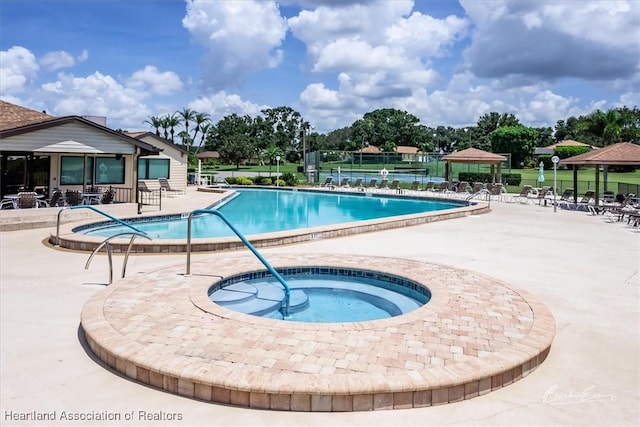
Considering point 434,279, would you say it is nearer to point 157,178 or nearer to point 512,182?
point 157,178

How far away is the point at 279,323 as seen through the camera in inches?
190

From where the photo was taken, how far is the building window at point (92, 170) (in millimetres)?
17500

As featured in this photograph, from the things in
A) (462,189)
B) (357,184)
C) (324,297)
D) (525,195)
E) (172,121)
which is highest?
(172,121)

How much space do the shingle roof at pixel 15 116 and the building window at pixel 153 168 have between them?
589 cm

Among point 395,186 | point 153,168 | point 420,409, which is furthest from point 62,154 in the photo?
point 395,186

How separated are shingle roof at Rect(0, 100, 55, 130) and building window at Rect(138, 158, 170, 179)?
5.89 metres

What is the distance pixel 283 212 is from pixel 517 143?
158 ft

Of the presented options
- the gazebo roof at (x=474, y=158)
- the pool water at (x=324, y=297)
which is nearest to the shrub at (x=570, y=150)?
the gazebo roof at (x=474, y=158)

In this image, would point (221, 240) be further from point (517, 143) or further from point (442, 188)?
point (517, 143)

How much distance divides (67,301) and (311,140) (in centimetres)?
7395

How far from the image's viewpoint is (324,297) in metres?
7.01

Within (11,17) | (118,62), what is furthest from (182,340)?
(118,62)

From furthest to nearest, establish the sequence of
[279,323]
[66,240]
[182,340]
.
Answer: [66,240] < [279,323] < [182,340]

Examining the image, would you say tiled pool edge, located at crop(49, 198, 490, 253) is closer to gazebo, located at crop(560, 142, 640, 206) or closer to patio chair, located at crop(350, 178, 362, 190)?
gazebo, located at crop(560, 142, 640, 206)
